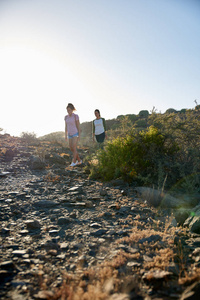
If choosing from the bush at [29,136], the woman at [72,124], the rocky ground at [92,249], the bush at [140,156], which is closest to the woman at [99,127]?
the woman at [72,124]

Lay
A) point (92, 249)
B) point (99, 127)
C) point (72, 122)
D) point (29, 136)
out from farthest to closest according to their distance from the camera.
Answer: point (29, 136)
point (99, 127)
point (72, 122)
point (92, 249)

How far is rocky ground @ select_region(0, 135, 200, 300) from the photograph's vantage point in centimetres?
194

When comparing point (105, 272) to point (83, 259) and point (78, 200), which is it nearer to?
point (83, 259)

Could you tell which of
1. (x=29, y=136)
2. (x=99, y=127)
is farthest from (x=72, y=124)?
(x=29, y=136)

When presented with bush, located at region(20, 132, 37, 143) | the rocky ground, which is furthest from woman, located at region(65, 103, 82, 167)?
bush, located at region(20, 132, 37, 143)

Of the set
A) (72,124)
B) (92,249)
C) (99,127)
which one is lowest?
(92,249)

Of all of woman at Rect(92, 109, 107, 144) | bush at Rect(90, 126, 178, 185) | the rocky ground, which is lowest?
the rocky ground

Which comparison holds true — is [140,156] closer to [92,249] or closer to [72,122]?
[72,122]

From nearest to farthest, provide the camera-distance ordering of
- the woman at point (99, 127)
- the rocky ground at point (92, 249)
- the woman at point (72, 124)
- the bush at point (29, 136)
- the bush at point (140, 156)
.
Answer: the rocky ground at point (92, 249)
the bush at point (140, 156)
the woman at point (72, 124)
the woman at point (99, 127)
the bush at point (29, 136)

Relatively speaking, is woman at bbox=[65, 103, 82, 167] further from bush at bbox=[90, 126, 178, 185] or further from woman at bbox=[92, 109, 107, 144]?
bush at bbox=[90, 126, 178, 185]

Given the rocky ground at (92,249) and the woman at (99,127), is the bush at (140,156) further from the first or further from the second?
the woman at (99,127)

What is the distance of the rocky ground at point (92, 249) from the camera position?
194 cm

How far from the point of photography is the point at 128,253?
2568 mm

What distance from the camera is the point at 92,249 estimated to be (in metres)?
2.71
